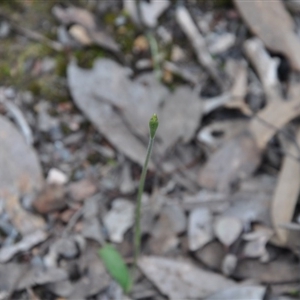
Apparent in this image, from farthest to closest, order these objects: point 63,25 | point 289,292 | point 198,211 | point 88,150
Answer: point 63,25
point 88,150
point 198,211
point 289,292

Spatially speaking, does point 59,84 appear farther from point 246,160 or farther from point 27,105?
point 246,160

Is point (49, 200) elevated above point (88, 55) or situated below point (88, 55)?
below

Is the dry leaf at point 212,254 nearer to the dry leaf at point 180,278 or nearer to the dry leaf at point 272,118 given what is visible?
the dry leaf at point 180,278

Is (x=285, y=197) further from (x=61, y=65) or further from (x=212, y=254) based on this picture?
(x=61, y=65)

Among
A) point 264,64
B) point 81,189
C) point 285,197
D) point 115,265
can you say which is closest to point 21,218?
point 81,189

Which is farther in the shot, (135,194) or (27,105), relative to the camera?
(27,105)

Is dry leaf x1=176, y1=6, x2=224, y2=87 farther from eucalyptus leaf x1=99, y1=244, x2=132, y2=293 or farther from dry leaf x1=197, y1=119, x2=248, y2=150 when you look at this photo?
eucalyptus leaf x1=99, y1=244, x2=132, y2=293

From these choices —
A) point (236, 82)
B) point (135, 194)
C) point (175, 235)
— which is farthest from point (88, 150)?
point (236, 82)

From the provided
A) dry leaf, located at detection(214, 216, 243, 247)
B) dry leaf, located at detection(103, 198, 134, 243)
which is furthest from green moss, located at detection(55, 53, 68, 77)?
dry leaf, located at detection(214, 216, 243, 247)
